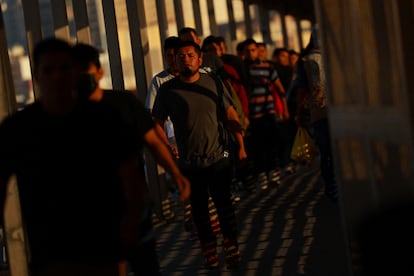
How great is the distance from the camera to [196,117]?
9258 mm

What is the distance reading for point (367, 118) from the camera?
6727mm

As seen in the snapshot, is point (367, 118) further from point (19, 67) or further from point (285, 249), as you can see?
point (19, 67)

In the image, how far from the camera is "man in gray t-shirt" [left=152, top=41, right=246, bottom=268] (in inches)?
365

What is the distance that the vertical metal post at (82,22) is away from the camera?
42.4ft

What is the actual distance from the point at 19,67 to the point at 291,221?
593 feet

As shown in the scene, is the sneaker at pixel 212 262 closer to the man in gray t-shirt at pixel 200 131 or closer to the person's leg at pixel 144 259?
the man in gray t-shirt at pixel 200 131

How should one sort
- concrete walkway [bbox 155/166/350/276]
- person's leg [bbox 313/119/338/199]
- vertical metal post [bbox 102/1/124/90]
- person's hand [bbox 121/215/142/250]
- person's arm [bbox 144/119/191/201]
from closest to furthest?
1. person's hand [bbox 121/215/142/250]
2. person's arm [bbox 144/119/191/201]
3. concrete walkway [bbox 155/166/350/276]
4. person's leg [bbox 313/119/338/199]
5. vertical metal post [bbox 102/1/124/90]

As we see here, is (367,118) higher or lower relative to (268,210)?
higher

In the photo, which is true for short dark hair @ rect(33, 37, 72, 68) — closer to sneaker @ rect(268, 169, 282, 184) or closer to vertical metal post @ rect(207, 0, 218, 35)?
sneaker @ rect(268, 169, 282, 184)

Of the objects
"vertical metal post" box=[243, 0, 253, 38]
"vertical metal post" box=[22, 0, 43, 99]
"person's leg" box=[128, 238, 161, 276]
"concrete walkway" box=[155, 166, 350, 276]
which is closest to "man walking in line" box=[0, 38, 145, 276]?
"person's leg" box=[128, 238, 161, 276]

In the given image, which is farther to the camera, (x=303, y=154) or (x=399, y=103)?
(x=303, y=154)

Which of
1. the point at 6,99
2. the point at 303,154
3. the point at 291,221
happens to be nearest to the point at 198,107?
the point at 6,99

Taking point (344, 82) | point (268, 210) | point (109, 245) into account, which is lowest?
point (268, 210)

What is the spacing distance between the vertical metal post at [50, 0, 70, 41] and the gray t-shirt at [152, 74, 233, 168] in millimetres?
2975
